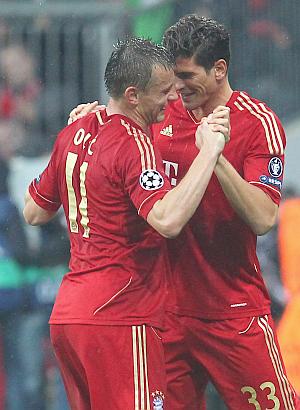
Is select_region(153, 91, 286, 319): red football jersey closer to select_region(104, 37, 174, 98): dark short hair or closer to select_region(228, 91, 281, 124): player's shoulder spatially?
select_region(228, 91, 281, 124): player's shoulder

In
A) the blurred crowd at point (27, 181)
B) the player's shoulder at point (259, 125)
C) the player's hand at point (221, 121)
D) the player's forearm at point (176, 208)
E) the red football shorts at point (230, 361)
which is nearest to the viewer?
the player's forearm at point (176, 208)

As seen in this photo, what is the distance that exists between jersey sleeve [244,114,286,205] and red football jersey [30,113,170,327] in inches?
19.9

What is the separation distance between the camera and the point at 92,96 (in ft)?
23.2

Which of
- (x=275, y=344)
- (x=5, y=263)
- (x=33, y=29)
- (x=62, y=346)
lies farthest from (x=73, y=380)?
(x=33, y=29)

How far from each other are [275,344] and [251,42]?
2606mm

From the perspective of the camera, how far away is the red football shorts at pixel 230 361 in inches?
200

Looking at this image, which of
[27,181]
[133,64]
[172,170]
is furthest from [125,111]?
[27,181]

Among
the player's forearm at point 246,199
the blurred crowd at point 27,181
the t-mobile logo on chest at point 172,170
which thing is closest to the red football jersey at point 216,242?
the t-mobile logo on chest at point 172,170

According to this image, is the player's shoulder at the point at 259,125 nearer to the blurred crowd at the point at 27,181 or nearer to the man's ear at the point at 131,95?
the man's ear at the point at 131,95

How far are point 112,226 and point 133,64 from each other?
630 mm

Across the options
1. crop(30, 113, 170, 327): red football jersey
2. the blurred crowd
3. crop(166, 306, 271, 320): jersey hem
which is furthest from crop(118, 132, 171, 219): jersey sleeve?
the blurred crowd

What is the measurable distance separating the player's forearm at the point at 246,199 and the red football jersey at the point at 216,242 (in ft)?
0.76

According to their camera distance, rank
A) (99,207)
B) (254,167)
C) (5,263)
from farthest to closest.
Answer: (5,263), (254,167), (99,207)

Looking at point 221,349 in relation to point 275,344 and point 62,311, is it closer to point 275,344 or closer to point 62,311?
point 275,344
